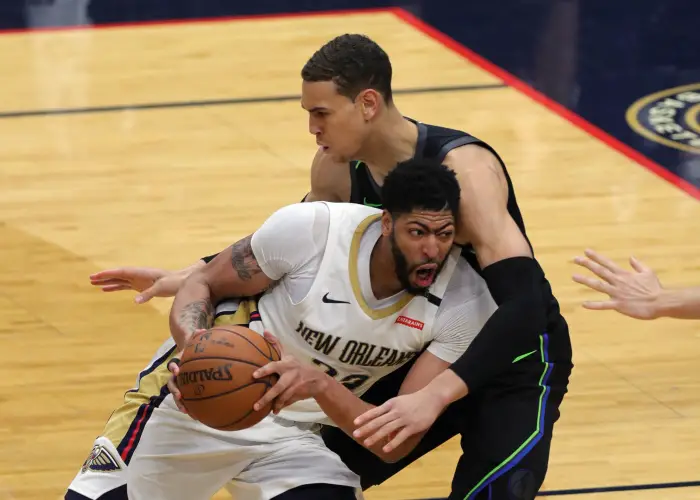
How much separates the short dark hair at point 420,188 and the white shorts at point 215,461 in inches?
36.7

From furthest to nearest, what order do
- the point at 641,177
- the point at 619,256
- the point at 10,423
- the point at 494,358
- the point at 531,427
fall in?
1. the point at 641,177
2. the point at 619,256
3. the point at 10,423
4. the point at 531,427
5. the point at 494,358

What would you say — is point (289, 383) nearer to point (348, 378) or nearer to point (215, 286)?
point (348, 378)

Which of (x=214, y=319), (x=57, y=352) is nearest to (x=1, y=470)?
(x=57, y=352)

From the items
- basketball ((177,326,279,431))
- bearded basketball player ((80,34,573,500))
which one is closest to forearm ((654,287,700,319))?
bearded basketball player ((80,34,573,500))

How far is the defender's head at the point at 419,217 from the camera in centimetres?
457

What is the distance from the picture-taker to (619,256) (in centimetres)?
780

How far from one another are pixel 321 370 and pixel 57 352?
250 centimetres

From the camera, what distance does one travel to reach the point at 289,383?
4.22m

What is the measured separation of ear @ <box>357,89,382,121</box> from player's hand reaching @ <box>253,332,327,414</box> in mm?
1139

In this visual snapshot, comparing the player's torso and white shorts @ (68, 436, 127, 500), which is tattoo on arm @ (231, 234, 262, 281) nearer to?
the player's torso

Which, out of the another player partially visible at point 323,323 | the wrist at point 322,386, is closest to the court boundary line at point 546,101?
the another player partially visible at point 323,323

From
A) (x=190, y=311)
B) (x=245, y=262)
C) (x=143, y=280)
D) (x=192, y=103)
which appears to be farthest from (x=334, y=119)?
(x=192, y=103)

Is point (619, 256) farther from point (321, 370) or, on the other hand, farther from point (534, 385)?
point (321, 370)

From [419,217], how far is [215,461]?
1.15m
